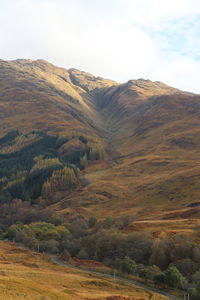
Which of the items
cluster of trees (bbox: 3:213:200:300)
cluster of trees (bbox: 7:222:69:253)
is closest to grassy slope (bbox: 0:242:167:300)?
cluster of trees (bbox: 3:213:200:300)

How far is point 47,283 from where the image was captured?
71500 mm

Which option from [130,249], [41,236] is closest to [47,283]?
[130,249]

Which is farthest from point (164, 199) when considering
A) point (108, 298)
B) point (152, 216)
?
point (108, 298)

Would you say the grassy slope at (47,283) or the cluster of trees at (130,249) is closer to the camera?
the grassy slope at (47,283)

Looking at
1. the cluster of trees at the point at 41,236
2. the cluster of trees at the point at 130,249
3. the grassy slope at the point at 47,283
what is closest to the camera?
the grassy slope at the point at 47,283

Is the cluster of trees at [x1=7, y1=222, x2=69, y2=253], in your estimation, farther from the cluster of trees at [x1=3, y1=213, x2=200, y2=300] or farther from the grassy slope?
the grassy slope

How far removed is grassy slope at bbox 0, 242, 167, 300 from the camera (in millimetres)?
52656

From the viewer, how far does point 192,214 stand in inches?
5989

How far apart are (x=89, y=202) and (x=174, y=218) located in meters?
60.9

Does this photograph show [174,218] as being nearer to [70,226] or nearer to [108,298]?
[70,226]

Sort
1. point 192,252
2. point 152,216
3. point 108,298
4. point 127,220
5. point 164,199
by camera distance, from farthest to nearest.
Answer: point 164,199 → point 152,216 → point 127,220 → point 192,252 → point 108,298

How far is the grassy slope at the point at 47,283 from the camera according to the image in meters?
52.7

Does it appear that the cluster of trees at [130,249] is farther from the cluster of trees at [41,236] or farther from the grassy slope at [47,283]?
the grassy slope at [47,283]

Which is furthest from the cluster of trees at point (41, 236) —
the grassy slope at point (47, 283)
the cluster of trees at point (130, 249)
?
the grassy slope at point (47, 283)
